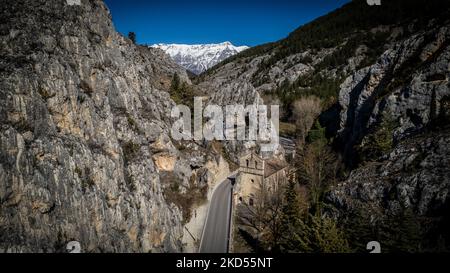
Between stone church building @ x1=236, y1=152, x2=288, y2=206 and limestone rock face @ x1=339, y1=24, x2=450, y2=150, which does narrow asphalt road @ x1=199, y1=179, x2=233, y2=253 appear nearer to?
stone church building @ x1=236, y1=152, x2=288, y2=206

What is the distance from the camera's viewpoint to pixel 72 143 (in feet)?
100

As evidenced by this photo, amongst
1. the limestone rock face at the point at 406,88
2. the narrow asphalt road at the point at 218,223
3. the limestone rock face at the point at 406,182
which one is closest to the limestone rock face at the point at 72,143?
the narrow asphalt road at the point at 218,223

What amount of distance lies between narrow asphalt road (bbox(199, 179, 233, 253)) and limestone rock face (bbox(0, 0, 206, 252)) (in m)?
3.82

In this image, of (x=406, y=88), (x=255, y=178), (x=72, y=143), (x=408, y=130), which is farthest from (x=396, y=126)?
(x=72, y=143)

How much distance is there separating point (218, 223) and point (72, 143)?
24075 millimetres

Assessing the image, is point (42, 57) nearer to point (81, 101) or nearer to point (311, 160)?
point (81, 101)

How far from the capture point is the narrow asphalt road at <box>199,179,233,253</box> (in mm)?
41650

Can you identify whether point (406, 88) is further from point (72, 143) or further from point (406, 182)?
point (72, 143)

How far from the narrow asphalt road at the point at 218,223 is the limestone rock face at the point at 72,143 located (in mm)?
3824

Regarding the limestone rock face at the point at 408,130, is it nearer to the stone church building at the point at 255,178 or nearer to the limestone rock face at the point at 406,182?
the limestone rock face at the point at 406,182

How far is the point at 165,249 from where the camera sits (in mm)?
38438

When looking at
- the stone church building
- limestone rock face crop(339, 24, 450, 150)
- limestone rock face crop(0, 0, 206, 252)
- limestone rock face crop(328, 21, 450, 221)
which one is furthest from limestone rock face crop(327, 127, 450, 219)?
limestone rock face crop(0, 0, 206, 252)

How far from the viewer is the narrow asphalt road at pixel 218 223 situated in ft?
137
